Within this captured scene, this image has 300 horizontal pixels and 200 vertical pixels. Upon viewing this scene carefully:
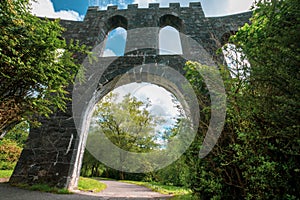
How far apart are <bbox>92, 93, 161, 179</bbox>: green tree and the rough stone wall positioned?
11.0 meters

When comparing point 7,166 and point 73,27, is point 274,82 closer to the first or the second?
point 73,27

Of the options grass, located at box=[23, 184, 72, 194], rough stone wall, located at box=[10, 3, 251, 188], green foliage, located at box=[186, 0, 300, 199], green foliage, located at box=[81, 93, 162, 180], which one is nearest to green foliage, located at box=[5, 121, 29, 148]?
rough stone wall, located at box=[10, 3, 251, 188]

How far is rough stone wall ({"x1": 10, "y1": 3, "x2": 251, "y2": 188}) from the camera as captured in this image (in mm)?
5320

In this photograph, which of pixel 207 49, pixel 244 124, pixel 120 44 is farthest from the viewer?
pixel 120 44

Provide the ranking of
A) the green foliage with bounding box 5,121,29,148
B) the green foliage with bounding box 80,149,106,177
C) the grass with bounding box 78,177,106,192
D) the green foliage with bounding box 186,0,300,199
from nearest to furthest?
the green foliage with bounding box 186,0,300,199 < the grass with bounding box 78,177,106,192 < the green foliage with bounding box 5,121,29,148 < the green foliage with bounding box 80,149,106,177

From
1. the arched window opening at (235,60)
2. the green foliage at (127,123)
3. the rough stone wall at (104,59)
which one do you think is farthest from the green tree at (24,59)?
the green foliage at (127,123)

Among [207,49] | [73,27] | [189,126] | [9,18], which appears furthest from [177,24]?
[9,18]

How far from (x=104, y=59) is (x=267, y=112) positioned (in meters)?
6.08

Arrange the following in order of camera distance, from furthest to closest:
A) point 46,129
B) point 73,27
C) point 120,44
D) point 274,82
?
point 120,44, point 73,27, point 46,129, point 274,82

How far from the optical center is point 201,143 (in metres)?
3.03

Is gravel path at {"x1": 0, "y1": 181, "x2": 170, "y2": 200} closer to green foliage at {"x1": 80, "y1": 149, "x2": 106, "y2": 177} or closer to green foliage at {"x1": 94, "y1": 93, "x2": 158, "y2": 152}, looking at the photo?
green foliage at {"x1": 94, "y1": 93, "x2": 158, "y2": 152}

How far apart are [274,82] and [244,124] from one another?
0.82 metres

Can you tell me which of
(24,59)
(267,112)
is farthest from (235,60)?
(24,59)

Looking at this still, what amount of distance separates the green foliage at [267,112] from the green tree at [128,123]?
15903mm
